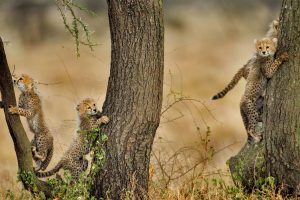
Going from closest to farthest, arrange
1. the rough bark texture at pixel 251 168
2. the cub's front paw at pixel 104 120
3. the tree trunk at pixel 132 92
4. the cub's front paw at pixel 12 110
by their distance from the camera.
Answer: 1. the tree trunk at pixel 132 92
2. the cub's front paw at pixel 104 120
3. the cub's front paw at pixel 12 110
4. the rough bark texture at pixel 251 168

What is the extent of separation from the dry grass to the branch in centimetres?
181

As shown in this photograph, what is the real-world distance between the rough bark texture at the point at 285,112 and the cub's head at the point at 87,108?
4.40 ft

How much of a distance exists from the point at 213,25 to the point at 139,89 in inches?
365

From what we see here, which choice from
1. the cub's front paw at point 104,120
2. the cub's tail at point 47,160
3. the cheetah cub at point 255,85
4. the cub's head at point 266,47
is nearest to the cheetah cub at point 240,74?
the cheetah cub at point 255,85

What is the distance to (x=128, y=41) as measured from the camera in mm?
6684

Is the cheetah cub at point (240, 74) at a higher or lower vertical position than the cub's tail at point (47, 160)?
higher

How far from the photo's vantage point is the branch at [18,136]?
22.3ft

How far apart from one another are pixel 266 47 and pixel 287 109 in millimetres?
607

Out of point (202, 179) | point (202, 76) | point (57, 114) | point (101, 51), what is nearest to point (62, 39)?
point (101, 51)

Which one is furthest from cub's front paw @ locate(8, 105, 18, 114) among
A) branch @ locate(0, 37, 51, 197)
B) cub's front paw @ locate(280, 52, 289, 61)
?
cub's front paw @ locate(280, 52, 289, 61)

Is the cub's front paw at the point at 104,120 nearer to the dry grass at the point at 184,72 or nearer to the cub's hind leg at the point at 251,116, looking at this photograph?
the cub's hind leg at the point at 251,116

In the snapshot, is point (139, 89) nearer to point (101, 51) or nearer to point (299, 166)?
point (299, 166)

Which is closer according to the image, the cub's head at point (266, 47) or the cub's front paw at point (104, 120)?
the cub's front paw at point (104, 120)

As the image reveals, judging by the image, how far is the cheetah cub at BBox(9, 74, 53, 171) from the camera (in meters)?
7.53
